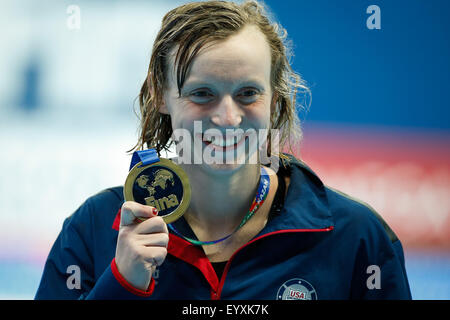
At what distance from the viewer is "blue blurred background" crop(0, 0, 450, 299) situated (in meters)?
2.64

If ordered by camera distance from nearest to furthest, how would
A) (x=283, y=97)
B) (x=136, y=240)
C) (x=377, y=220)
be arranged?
(x=136, y=240) → (x=377, y=220) → (x=283, y=97)

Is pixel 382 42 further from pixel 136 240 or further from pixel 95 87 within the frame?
pixel 136 240

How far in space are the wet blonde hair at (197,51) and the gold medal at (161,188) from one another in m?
0.25

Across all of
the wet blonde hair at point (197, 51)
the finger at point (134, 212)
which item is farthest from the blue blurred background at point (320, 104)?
the finger at point (134, 212)

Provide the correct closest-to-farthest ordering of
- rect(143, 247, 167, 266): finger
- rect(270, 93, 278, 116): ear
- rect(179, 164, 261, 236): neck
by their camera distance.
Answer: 1. rect(143, 247, 167, 266): finger
2. rect(179, 164, 261, 236): neck
3. rect(270, 93, 278, 116): ear

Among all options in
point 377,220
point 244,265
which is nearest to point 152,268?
point 244,265

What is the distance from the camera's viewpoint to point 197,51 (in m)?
1.46

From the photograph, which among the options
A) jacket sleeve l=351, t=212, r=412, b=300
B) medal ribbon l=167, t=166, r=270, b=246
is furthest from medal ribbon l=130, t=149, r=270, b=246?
jacket sleeve l=351, t=212, r=412, b=300

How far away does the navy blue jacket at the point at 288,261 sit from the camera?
1.51m

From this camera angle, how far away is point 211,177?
5.22ft

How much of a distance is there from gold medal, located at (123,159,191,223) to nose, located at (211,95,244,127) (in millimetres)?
180

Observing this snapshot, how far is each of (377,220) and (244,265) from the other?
46 cm

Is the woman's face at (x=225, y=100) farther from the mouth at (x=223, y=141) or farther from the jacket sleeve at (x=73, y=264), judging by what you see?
the jacket sleeve at (x=73, y=264)

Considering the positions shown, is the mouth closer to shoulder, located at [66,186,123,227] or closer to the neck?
the neck
